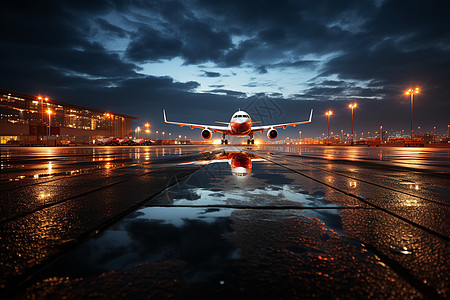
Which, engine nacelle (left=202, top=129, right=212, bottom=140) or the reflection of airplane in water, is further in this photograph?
engine nacelle (left=202, top=129, right=212, bottom=140)

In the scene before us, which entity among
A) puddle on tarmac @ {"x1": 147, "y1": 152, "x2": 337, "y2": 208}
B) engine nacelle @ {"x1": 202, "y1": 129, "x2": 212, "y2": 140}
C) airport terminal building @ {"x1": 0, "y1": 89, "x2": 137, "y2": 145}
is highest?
airport terminal building @ {"x1": 0, "y1": 89, "x2": 137, "y2": 145}

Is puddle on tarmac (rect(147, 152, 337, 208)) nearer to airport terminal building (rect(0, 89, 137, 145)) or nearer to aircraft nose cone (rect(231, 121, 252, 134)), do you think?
aircraft nose cone (rect(231, 121, 252, 134))

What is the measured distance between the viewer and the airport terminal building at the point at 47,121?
64188 millimetres

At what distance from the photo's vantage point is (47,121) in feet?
247

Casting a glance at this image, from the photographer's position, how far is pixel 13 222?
2340 millimetres

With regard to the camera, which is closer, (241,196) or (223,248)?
(223,248)

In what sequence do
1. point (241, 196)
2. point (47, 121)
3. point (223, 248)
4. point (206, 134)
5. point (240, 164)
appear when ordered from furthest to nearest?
point (47, 121) → point (206, 134) → point (240, 164) → point (241, 196) → point (223, 248)

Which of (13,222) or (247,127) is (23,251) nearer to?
(13,222)

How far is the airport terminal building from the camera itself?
64.2 metres

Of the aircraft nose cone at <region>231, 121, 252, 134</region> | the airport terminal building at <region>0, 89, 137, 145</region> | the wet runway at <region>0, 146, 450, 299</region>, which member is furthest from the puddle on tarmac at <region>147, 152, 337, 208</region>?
the airport terminal building at <region>0, 89, 137, 145</region>

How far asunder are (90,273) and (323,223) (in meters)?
2.07

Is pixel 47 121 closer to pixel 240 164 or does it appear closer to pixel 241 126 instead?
pixel 241 126

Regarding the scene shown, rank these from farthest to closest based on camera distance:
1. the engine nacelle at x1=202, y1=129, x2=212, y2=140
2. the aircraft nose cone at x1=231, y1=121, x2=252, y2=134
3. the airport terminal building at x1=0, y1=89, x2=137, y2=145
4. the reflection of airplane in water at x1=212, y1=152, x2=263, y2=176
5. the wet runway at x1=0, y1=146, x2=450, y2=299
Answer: the airport terminal building at x1=0, y1=89, x2=137, y2=145, the engine nacelle at x1=202, y1=129, x2=212, y2=140, the aircraft nose cone at x1=231, y1=121, x2=252, y2=134, the reflection of airplane in water at x1=212, y1=152, x2=263, y2=176, the wet runway at x1=0, y1=146, x2=450, y2=299

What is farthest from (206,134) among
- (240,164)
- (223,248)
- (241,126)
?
(223,248)
